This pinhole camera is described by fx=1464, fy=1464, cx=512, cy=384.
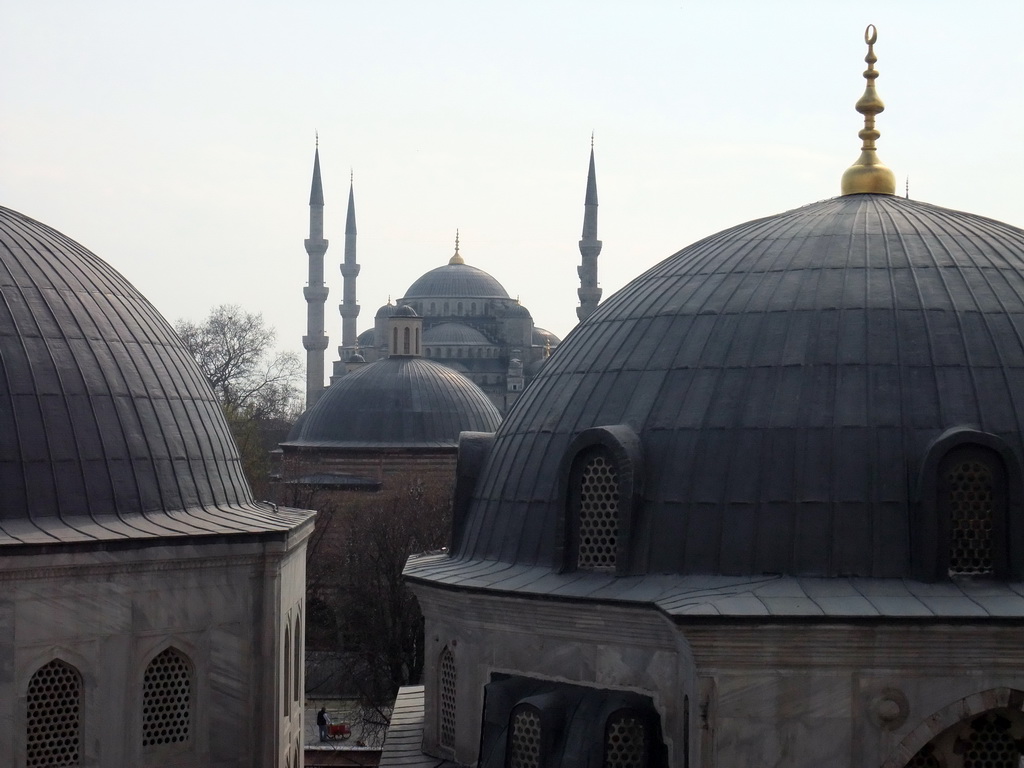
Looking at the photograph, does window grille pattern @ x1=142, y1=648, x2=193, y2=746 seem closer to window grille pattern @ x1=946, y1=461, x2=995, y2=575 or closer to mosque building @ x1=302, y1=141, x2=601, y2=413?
window grille pattern @ x1=946, y1=461, x2=995, y2=575

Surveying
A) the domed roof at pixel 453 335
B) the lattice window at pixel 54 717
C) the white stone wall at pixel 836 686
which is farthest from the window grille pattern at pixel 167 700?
the domed roof at pixel 453 335

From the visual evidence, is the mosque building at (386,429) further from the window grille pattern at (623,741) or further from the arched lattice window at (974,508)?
the arched lattice window at (974,508)

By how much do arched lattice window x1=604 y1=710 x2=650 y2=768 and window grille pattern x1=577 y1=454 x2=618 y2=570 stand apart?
1.47 metres

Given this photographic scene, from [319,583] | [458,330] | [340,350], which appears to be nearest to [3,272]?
[319,583]

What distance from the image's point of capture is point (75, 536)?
607 inches

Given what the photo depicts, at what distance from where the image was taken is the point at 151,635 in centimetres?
1605

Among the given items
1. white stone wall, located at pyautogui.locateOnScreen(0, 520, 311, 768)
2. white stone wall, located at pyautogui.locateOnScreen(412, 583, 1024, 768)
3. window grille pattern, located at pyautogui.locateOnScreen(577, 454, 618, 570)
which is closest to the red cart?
white stone wall, located at pyautogui.locateOnScreen(0, 520, 311, 768)

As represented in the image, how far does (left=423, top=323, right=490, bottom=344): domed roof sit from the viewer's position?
8938 centimetres

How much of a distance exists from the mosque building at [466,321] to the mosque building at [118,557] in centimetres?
6496

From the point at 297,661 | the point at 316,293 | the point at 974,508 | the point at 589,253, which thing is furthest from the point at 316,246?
the point at 974,508

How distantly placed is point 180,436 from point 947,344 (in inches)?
353

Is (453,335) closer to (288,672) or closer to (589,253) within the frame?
(589,253)

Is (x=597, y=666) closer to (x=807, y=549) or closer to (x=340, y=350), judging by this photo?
(x=807, y=549)

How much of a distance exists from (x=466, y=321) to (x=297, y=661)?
7492 centimetres
